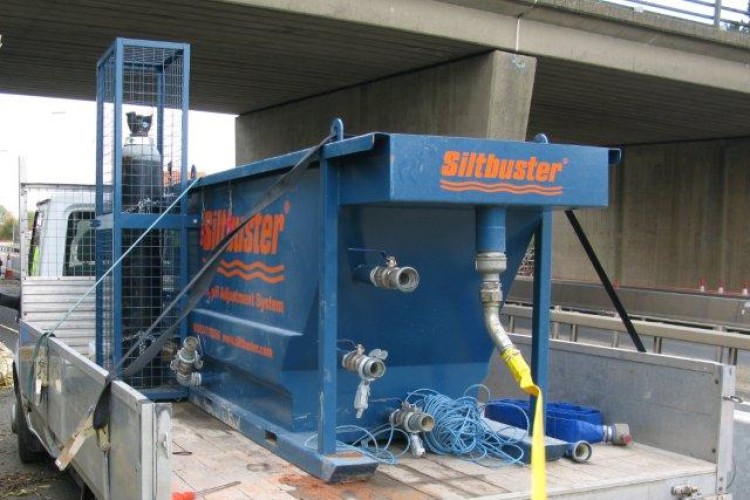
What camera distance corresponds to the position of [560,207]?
4.27m

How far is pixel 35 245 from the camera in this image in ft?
25.4

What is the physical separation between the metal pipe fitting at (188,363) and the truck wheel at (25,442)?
1895 mm

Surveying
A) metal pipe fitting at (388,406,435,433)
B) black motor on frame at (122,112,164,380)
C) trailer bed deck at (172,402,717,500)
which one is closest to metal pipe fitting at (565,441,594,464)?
trailer bed deck at (172,402,717,500)

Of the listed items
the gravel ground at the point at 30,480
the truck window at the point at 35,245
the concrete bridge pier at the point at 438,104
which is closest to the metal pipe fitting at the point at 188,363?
the gravel ground at the point at 30,480

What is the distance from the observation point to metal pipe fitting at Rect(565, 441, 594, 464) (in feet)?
15.0

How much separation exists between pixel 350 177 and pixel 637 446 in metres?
2.42

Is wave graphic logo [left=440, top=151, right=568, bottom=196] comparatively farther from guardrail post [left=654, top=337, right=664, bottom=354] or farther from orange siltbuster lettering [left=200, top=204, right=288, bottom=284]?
guardrail post [left=654, top=337, right=664, bottom=354]

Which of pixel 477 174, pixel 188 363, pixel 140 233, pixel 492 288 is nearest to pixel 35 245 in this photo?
pixel 140 233

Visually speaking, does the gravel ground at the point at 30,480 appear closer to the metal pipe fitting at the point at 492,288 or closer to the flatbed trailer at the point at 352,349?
the flatbed trailer at the point at 352,349

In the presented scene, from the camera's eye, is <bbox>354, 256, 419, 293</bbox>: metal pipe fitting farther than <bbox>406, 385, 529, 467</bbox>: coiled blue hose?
No

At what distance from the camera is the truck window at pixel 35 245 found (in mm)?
7434

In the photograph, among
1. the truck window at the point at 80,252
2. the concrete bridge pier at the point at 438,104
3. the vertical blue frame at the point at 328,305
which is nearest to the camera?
the vertical blue frame at the point at 328,305

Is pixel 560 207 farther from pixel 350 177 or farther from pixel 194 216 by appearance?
pixel 194 216

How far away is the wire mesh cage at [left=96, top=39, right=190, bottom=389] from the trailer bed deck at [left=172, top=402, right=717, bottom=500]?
1653mm
